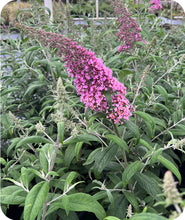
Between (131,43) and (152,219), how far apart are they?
1.78 metres

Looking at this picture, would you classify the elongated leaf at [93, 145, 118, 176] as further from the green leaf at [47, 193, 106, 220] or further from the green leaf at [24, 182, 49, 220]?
the green leaf at [24, 182, 49, 220]

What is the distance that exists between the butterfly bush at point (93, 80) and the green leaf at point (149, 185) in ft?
1.46

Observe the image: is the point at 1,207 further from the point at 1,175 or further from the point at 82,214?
the point at 82,214

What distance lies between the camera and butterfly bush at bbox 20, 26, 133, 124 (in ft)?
4.53

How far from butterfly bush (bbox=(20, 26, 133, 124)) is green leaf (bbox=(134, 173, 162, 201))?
0.44m

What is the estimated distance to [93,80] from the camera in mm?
1415

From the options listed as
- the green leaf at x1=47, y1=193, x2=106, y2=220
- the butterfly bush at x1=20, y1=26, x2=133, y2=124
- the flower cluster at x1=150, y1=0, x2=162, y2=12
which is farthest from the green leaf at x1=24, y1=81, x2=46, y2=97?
the flower cluster at x1=150, y1=0, x2=162, y2=12

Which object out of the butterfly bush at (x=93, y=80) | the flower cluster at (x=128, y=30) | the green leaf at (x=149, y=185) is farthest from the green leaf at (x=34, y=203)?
the flower cluster at (x=128, y=30)

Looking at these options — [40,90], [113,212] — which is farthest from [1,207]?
[40,90]

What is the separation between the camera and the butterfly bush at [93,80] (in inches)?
54.3

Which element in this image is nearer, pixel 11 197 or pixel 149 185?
pixel 11 197

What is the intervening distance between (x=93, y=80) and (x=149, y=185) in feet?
2.54

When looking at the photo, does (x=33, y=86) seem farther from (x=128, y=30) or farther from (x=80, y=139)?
(x=80, y=139)

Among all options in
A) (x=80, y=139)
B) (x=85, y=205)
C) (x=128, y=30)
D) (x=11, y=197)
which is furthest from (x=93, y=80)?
(x=128, y=30)
